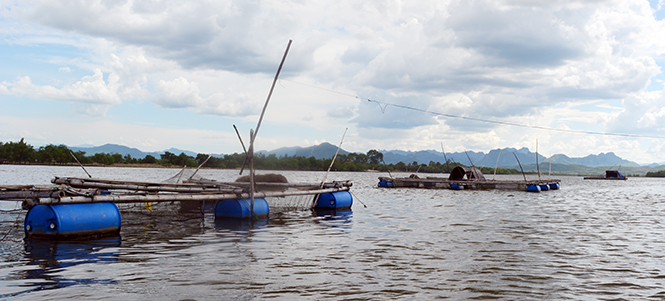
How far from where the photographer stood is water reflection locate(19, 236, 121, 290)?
912 cm

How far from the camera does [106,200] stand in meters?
14.7

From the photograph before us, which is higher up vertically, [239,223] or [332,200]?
[332,200]

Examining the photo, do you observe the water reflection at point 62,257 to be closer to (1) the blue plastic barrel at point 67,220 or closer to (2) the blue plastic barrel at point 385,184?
(1) the blue plastic barrel at point 67,220

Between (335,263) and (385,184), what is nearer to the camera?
(335,263)

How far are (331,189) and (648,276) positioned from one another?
56.9 ft

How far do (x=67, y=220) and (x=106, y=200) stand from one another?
1.50 meters

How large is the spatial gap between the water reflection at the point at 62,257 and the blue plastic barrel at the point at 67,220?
304 mm

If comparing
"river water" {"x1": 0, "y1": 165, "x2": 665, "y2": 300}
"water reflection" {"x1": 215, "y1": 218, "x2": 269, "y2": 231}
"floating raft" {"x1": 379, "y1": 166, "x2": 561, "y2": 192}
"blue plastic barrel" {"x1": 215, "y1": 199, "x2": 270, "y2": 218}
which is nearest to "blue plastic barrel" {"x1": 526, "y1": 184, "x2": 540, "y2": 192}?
"floating raft" {"x1": 379, "y1": 166, "x2": 561, "y2": 192}

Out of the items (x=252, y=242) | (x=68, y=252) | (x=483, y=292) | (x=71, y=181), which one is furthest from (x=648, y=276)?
(x=71, y=181)

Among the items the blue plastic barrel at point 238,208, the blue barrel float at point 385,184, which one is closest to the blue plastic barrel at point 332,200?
the blue plastic barrel at point 238,208

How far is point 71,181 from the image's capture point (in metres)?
18.1

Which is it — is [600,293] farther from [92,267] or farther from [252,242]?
[92,267]

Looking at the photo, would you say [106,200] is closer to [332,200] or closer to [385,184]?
[332,200]

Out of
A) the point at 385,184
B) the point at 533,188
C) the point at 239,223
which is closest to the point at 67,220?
the point at 239,223
